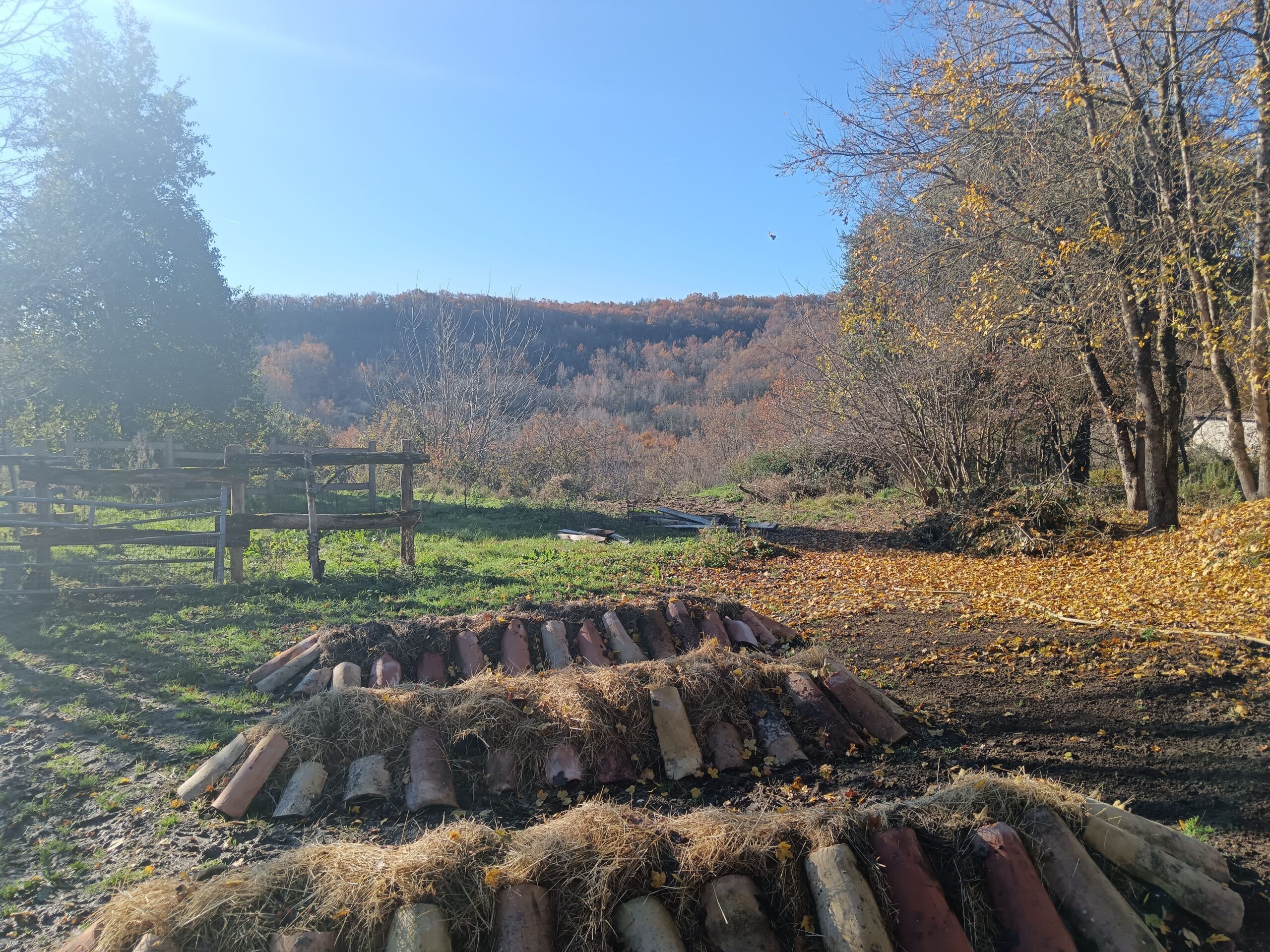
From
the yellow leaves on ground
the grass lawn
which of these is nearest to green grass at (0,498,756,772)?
the grass lawn

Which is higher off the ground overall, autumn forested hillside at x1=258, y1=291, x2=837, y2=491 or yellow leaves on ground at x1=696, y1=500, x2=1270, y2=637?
autumn forested hillside at x1=258, y1=291, x2=837, y2=491

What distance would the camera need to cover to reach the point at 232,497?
8430mm

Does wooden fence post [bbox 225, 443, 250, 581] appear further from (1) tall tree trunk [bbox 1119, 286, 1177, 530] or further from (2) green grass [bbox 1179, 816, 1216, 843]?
(1) tall tree trunk [bbox 1119, 286, 1177, 530]

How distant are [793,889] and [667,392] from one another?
163ft

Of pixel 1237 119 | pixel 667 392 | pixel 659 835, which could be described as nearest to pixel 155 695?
pixel 659 835

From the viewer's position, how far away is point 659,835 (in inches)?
106

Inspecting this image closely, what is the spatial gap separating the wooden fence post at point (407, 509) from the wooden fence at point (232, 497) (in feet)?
0.03

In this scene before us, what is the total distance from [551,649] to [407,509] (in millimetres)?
4902

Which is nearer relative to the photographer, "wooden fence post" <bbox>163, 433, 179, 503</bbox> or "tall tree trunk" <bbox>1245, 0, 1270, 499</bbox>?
"tall tree trunk" <bbox>1245, 0, 1270, 499</bbox>

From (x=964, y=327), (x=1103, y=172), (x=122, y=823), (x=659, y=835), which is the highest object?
(x=1103, y=172)

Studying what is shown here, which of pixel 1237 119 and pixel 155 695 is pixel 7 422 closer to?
pixel 155 695

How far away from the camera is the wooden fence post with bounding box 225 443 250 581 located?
8219 millimetres

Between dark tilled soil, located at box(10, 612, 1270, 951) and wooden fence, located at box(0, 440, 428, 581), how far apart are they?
3.42 meters

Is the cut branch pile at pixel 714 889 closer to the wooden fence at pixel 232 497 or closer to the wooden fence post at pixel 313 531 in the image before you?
the wooden fence post at pixel 313 531
